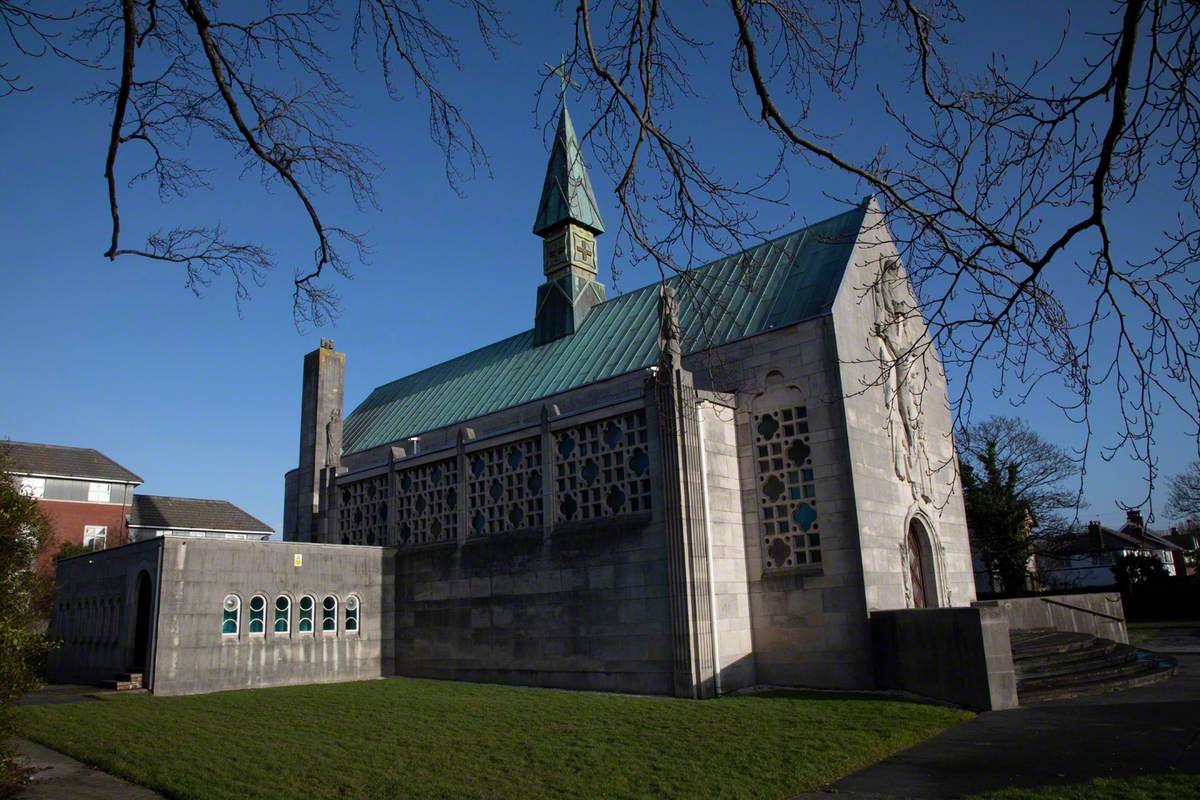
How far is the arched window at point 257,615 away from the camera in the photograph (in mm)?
23141

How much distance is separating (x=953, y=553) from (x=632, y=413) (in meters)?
10.7

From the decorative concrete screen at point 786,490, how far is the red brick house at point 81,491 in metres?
42.6

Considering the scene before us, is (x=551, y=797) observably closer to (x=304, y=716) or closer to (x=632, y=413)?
(x=304, y=716)

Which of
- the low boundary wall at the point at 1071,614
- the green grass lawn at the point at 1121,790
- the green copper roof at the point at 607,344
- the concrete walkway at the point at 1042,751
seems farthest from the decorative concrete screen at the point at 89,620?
the low boundary wall at the point at 1071,614

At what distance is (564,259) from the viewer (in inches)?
1304

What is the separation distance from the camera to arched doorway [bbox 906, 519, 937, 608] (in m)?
21.8

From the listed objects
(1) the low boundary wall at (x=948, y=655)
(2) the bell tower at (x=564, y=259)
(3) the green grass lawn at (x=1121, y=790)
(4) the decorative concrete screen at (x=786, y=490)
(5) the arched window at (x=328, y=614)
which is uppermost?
(2) the bell tower at (x=564, y=259)

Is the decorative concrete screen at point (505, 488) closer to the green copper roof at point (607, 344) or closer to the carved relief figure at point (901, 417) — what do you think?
the green copper roof at point (607, 344)

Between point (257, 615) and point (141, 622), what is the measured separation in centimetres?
352

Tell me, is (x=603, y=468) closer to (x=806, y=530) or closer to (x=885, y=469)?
(x=806, y=530)

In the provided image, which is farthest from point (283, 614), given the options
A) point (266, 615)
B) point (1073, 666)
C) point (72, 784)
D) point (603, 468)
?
point (1073, 666)

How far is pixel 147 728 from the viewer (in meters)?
14.2

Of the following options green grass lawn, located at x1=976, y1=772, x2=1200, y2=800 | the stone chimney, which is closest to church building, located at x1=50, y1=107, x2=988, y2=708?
the stone chimney

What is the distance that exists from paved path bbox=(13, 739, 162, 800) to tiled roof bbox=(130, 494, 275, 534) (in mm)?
42170
